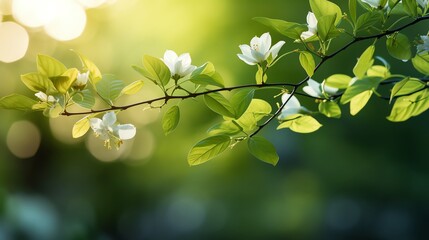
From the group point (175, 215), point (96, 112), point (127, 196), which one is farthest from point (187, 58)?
point (127, 196)

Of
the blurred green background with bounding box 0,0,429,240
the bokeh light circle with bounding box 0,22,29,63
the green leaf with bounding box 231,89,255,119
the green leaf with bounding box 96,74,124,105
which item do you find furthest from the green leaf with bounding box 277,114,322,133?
the bokeh light circle with bounding box 0,22,29,63

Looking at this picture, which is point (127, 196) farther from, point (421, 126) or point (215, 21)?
point (421, 126)

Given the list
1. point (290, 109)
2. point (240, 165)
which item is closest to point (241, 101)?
point (290, 109)

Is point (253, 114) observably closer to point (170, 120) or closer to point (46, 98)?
point (170, 120)

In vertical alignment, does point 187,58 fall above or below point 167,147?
above

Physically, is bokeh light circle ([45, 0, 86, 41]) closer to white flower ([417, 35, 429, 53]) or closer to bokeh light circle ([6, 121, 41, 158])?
bokeh light circle ([6, 121, 41, 158])

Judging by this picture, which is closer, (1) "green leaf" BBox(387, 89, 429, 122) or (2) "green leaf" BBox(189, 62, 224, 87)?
(2) "green leaf" BBox(189, 62, 224, 87)
